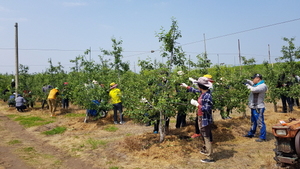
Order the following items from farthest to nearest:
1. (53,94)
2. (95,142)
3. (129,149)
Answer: (53,94) < (95,142) < (129,149)

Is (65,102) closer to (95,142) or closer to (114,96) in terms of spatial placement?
(114,96)

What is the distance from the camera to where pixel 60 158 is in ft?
20.2

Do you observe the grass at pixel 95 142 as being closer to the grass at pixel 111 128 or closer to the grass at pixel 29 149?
the grass at pixel 111 128

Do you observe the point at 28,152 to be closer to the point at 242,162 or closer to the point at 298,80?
the point at 242,162

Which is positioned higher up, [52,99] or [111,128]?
[52,99]

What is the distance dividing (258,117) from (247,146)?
37.6 inches

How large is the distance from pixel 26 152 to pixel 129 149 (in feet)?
8.99

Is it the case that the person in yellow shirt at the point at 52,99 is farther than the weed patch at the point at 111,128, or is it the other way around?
the person in yellow shirt at the point at 52,99

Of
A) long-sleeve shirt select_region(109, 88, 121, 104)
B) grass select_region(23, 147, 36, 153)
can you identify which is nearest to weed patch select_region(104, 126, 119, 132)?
long-sleeve shirt select_region(109, 88, 121, 104)

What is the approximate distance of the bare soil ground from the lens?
17.7 feet

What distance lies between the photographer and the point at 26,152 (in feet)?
21.7

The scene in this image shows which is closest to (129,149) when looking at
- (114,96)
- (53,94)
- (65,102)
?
(114,96)

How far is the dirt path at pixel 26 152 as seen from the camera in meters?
5.59

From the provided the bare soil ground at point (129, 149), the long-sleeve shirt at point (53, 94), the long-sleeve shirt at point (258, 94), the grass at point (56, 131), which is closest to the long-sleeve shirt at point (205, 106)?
the bare soil ground at point (129, 149)
